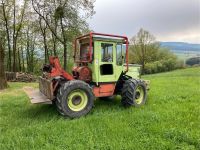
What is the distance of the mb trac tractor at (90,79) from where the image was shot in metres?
6.51

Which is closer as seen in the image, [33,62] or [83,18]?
[83,18]

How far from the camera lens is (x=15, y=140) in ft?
15.9

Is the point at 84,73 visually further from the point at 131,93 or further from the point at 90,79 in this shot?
the point at 131,93

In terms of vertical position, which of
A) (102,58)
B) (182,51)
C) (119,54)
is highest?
(182,51)

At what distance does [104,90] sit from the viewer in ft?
24.1

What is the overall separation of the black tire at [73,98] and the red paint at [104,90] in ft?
1.45

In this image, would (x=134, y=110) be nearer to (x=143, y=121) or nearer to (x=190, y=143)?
(x=143, y=121)

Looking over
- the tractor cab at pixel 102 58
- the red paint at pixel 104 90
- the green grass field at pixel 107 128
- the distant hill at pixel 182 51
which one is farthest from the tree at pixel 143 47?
the green grass field at pixel 107 128

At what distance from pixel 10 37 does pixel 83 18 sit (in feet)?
31.2

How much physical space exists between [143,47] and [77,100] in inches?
1642

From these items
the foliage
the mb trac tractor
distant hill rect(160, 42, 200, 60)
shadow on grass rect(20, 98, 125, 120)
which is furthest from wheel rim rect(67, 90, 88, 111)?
distant hill rect(160, 42, 200, 60)

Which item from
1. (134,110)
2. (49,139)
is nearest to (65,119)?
(49,139)

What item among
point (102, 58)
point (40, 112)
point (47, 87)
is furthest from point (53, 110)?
point (102, 58)

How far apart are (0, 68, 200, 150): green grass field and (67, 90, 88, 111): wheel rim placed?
0.34m
